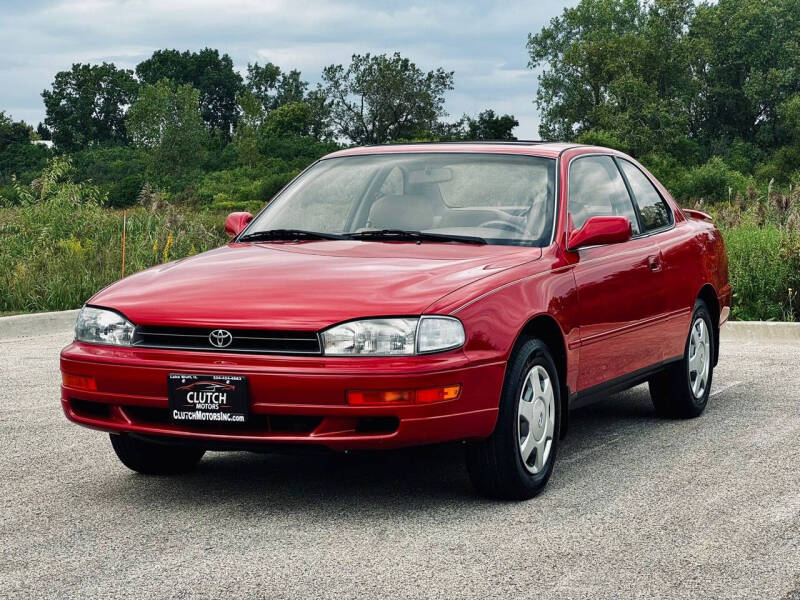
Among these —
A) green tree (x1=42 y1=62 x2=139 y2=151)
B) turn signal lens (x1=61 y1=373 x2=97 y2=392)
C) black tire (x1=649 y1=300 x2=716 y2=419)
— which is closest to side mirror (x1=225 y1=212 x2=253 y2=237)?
turn signal lens (x1=61 y1=373 x2=97 y2=392)

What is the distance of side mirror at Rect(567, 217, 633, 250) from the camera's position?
248 inches

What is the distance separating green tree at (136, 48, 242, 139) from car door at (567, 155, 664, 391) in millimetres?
153959

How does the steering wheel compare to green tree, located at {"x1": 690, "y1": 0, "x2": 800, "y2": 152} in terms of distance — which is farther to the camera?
green tree, located at {"x1": 690, "y1": 0, "x2": 800, "y2": 152}

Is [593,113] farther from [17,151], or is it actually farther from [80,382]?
[80,382]

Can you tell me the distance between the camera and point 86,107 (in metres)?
142

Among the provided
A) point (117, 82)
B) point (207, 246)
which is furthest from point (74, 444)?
point (117, 82)

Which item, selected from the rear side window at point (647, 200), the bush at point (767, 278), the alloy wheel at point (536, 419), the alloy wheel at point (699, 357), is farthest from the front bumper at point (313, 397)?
the bush at point (767, 278)

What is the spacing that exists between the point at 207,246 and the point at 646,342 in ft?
37.7

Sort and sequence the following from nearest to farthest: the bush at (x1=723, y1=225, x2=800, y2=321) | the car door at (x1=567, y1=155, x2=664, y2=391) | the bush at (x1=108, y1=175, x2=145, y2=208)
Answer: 1. the car door at (x1=567, y1=155, x2=664, y2=391)
2. the bush at (x1=723, y1=225, x2=800, y2=321)
3. the bush at (x1=108, y1=175, x2=145, y2=208)

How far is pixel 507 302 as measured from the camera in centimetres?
553

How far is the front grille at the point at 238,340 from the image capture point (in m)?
5.12

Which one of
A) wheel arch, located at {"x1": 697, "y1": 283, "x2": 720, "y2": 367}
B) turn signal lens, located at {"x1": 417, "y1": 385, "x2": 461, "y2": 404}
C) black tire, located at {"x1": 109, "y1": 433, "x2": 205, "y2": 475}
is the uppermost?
turn signal lens, located at {"x1": 417, "y1": 385, "x2": 461, "y2": 404}

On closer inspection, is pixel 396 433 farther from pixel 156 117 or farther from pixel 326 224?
pixel 156 117

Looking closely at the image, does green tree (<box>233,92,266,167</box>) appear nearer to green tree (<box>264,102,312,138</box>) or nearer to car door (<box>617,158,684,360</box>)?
green tree (<box>264,102,312,138</box>)
